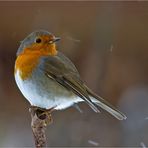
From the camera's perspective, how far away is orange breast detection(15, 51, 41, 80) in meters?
4.59

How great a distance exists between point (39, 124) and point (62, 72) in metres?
1.11

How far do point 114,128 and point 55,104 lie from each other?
10.3 feet

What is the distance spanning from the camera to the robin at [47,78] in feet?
14.8

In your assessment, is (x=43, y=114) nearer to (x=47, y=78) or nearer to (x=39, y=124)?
(x=39, y=124)

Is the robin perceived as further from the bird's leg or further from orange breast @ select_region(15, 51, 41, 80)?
the bird's leg

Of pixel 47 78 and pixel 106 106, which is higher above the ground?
pixel 47 78

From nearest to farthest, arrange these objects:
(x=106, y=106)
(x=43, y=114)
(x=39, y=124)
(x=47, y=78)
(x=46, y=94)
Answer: (x=39, y=124) < (x=43, y=114) < (x=106, y=106) < (x=46, y=94) < (x=47, y=78)

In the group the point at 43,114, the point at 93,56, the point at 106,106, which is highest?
the point at 43,114

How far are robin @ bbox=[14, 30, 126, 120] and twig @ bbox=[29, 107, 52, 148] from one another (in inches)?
14.5

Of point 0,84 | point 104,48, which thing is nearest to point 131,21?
point 104,48

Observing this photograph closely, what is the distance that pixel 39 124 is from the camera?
3.70 m

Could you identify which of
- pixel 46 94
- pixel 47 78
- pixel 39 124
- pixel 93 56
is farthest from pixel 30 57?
pixel 93 56

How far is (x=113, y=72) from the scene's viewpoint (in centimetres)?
802

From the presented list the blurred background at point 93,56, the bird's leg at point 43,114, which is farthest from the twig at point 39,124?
the blurred background at point 93,56
